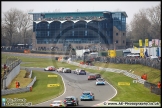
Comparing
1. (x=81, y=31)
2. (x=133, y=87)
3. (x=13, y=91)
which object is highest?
(x=81, y=31)

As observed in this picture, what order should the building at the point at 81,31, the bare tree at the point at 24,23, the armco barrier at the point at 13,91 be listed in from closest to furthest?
1. the armco barrier at the point at 13,91
2. the building at the point at 81,31
3. the bare tree at the point at 24,23

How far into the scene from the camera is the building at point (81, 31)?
132375mm

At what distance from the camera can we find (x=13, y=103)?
32.8 meters

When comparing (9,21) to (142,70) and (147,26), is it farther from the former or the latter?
(142,70)

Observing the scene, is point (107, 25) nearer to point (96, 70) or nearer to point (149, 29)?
point (149, 29)

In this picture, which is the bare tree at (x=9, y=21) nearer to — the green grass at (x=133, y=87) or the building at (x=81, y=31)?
the building at (x=81, y=31)

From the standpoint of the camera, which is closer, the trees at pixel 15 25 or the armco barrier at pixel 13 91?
the armco barrier at pixel 13 91

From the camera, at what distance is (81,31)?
135625 millimetres

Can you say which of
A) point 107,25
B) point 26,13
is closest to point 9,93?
point 107,25

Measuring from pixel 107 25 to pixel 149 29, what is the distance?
23.6 m

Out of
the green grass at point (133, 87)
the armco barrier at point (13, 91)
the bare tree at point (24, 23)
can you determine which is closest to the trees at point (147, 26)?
the bare tree at point (24, 23)

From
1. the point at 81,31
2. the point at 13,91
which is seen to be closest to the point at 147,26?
the point at 81,31

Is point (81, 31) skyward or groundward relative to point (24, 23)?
groundward

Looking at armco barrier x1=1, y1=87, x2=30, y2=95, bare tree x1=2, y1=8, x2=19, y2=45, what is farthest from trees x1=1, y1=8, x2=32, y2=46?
armco barrier x1=1, y1=87, x2=30, y2=95
